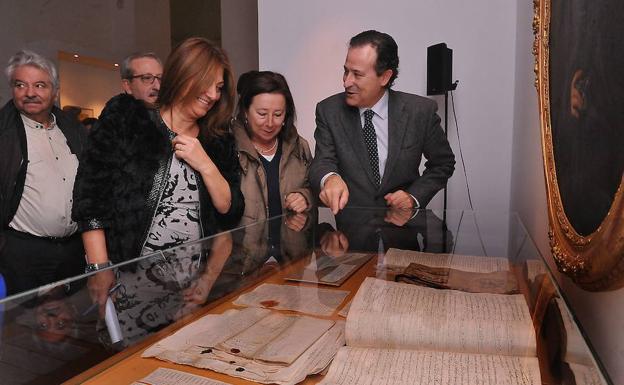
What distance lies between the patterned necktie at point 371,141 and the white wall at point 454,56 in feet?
5.76

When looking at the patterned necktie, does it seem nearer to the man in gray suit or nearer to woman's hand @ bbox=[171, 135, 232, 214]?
the man in gray suit

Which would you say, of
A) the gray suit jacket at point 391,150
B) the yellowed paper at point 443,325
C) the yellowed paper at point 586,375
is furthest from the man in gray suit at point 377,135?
the yellowed paper at point 586,375

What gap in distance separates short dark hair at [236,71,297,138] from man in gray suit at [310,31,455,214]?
0.16m

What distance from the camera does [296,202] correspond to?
1988mm

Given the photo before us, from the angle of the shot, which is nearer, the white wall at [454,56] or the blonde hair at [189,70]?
the blonde hair at [189,70]

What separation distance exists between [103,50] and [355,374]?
16.1 feet

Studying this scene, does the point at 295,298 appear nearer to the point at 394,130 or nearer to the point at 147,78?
the point at 394,130

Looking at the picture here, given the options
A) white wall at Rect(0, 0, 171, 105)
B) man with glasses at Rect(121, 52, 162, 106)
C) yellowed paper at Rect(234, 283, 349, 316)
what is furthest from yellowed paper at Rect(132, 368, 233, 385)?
white wall at Rect(0, 0, 171, 105)

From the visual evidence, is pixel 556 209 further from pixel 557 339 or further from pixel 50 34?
pixel 50 34

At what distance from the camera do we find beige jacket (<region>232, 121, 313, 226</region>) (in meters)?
2.06

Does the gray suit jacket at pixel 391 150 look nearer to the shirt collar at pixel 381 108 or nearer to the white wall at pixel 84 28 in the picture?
the shirt collar at pixel 381 108

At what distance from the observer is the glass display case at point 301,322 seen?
732 mm

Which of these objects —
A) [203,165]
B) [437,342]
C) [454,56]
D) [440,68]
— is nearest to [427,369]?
[437,342]

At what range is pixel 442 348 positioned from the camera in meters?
0.79
